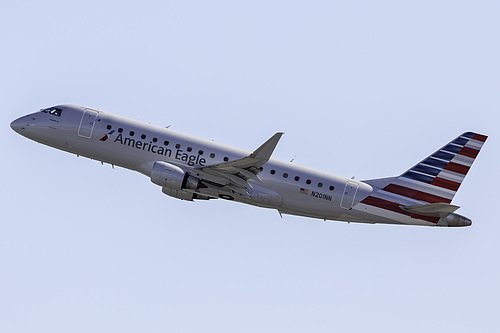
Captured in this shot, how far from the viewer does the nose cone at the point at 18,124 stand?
61312 mm

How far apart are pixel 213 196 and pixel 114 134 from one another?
25.4ft

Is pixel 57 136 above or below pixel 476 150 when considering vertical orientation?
below

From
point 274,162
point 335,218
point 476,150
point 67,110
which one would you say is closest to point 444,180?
point 476,150

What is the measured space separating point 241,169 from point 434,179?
13633 mm

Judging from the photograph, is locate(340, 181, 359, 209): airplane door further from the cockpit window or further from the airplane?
the cockpit window

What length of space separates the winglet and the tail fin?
9540mm

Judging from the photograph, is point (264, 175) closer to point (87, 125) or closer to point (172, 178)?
point (172, 178)

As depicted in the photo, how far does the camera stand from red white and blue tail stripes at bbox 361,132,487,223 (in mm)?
58812

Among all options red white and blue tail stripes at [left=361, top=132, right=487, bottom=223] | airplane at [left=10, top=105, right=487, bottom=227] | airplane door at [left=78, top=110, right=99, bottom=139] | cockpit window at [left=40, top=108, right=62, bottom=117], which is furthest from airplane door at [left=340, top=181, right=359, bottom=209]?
cockpit window at [left=40, top=108, right=62, bottom=117]

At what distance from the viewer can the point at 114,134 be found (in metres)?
58.6

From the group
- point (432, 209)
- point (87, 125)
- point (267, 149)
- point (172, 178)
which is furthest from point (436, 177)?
point (87, 125)

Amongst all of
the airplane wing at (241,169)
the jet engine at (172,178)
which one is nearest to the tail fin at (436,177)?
the airplane wing at (241,169)

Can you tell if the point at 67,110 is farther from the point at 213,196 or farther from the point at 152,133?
the point at 213,196

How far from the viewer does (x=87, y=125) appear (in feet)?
194
